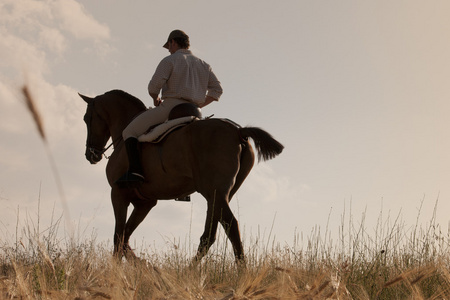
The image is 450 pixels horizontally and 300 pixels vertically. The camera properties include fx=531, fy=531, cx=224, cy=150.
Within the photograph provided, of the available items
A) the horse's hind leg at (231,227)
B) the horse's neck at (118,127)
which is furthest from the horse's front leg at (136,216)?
the horse's hind leg at (231,227)

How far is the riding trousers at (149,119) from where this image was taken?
7.06 m

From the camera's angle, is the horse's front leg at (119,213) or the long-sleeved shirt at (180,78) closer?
the long-sleeved shirt at (180,78)

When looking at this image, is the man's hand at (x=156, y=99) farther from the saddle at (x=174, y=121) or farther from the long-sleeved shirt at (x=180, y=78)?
the saddle at (x=174, y=121)

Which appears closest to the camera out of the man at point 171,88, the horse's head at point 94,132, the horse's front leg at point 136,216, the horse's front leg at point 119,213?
the man at point 171,88

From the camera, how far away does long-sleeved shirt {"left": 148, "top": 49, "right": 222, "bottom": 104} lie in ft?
22.9

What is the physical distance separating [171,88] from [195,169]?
1308 millimetres

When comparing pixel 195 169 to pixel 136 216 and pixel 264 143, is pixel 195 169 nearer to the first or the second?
pixel 264 143

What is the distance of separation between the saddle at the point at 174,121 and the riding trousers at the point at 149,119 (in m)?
0.15

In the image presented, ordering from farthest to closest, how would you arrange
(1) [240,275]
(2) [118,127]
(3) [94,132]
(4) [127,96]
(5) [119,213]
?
(3) [94,132], (4) [127,96], (2) [118,127], (5) [119,213], (1) [240,275]

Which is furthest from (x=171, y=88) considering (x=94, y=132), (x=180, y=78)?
(x=94, y=132)

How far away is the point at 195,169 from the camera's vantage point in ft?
20.7

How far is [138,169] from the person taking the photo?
6.90 meters

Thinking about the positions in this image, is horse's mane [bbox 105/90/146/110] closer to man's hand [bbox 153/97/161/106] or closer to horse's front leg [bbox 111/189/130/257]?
man's hand [bbox 153/97/161/106]

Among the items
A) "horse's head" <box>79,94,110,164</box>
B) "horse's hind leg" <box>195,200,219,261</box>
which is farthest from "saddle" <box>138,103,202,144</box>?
"horse's head" <box>79,94,110,164</box>
